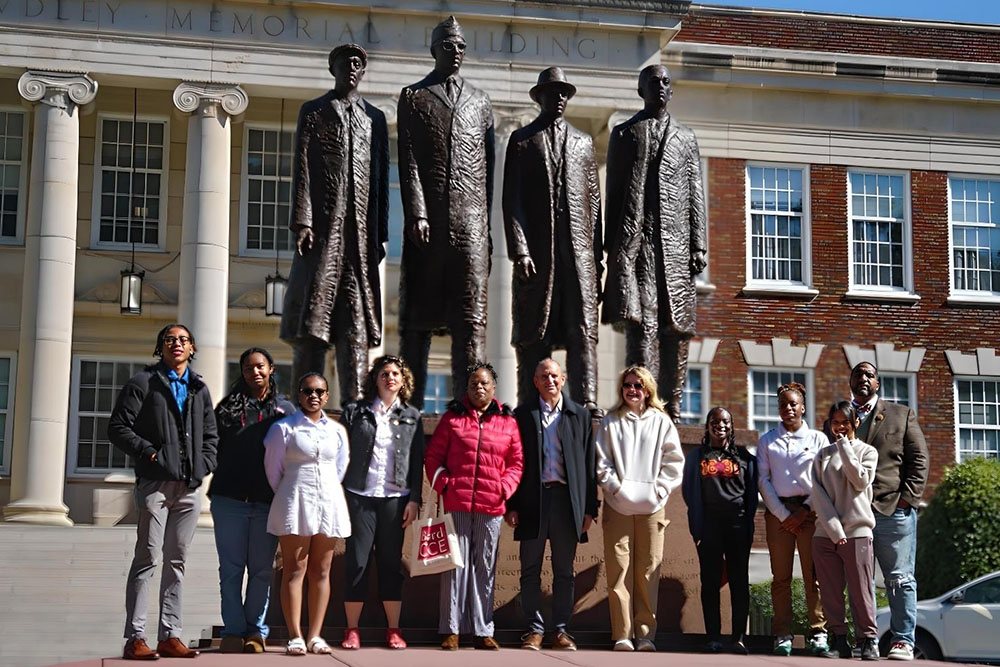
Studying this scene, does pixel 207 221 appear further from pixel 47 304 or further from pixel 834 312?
pixel 834 312

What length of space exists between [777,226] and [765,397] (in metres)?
3.47

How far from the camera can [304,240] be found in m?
11.7

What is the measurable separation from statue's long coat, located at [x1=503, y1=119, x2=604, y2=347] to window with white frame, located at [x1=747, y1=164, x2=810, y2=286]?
18.5m

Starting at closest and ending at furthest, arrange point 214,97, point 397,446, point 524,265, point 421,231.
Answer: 1. point 397,446
2. point 421,231
3. point 524,265
4. point 214,97

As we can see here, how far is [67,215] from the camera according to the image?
2672cm

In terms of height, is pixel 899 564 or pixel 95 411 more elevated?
pixel 95 411

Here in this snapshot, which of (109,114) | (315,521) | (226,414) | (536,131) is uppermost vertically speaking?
(109,114)

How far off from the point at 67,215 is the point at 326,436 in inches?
723

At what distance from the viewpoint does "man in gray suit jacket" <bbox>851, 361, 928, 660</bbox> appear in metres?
10.8

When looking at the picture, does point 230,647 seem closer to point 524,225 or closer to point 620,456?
point 620,456

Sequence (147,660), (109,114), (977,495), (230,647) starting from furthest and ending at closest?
1. (109,114)
2. (977,495)
3. (230,647)
4. (147,660)

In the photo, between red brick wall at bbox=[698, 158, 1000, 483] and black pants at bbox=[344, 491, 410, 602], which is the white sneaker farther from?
red brick wall at bbox=[698, 158, 1000, 483]

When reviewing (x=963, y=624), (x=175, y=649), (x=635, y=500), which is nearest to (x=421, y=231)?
(x=635, y=500)

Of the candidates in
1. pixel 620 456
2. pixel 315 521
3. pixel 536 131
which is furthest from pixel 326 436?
pixel 536 131
